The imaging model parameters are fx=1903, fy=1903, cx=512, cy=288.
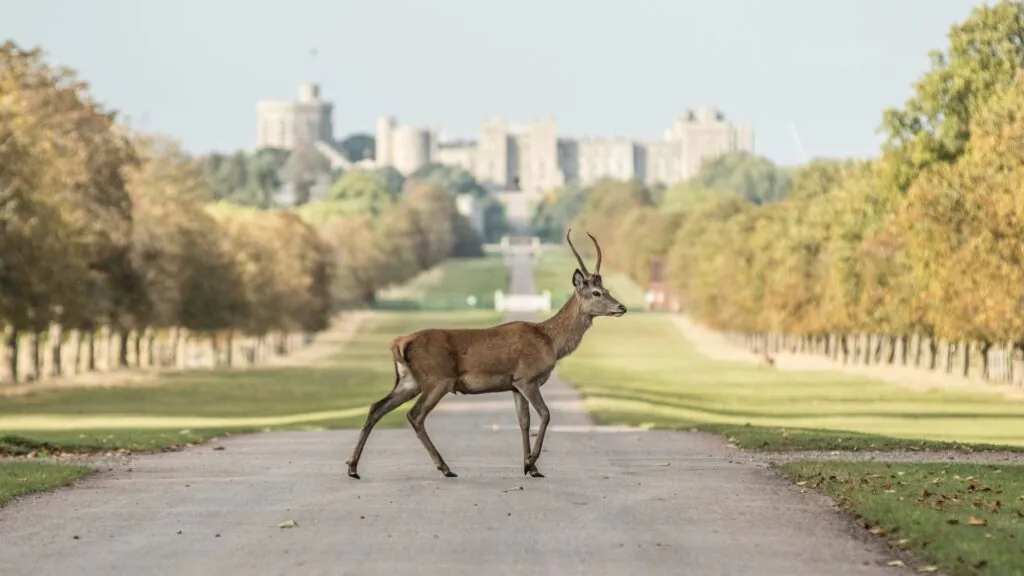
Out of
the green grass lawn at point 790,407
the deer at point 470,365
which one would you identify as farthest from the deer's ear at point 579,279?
the green grass lawn at point 790,407

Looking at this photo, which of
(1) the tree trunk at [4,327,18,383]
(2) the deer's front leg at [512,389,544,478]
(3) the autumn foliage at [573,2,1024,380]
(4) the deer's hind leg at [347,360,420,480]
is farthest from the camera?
(1) the tree trunk at [4,327,18,383]

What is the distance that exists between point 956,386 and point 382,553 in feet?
235

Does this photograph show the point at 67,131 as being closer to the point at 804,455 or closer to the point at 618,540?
the point at 804,455

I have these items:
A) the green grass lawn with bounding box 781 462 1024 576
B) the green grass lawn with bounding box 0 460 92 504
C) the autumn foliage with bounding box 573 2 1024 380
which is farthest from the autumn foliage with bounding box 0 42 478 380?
the green grass lawn with bounding box 781 462 1024 576

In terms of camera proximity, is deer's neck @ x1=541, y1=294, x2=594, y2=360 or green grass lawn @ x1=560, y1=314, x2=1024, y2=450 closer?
deer's neck @ x1=541, y1=294, x2=594, y2=360

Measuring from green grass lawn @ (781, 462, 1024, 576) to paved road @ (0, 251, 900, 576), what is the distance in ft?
1.55

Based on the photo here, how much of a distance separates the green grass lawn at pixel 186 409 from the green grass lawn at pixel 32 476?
247 inches

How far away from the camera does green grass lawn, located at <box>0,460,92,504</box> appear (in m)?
25.2

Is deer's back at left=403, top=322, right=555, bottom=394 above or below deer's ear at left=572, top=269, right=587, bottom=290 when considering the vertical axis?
below

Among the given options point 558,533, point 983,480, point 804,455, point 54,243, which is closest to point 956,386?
point 54,243

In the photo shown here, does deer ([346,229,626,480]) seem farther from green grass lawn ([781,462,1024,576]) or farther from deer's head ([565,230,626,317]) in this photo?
green grass lawn ([781,462,1024,576])

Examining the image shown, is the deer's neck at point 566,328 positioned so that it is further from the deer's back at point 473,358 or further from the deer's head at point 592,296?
the deer's back at point 473,358

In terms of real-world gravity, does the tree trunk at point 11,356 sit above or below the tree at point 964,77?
below

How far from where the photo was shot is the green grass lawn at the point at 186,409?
43344 mm
